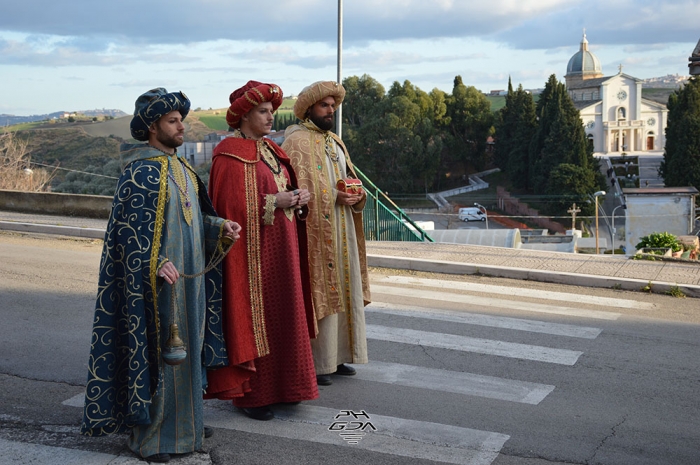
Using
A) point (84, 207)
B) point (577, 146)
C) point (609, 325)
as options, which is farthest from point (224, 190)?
point (577, 146)

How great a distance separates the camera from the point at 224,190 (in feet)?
17.8

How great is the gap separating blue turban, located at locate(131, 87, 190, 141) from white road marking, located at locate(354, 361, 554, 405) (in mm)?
2662

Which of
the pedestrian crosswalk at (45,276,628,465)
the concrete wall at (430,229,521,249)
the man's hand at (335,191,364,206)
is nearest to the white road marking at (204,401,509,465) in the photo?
the pedestrian crosswalk at (45,276,628,465)

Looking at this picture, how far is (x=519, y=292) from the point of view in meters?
9.77

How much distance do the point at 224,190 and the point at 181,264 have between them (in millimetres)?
853

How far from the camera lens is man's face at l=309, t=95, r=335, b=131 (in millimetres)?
6250

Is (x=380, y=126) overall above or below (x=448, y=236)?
above

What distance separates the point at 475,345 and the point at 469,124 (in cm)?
8445

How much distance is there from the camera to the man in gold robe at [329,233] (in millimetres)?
6074

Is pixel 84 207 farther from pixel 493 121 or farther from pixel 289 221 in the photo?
pixel 493 121

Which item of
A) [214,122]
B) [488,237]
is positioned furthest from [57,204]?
[214,122]

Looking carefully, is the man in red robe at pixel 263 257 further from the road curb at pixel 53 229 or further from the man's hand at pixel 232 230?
the road curb at pixel 53 229

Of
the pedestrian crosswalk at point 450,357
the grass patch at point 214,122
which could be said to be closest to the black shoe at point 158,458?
the pedestrian crosswalk at point 450,357

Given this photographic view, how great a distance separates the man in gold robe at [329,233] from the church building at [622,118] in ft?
338
